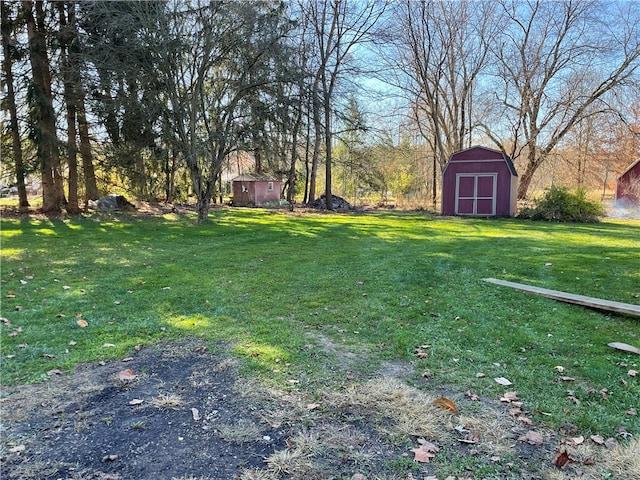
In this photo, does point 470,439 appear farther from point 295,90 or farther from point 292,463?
point 295,90

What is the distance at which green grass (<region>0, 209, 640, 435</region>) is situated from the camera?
2803 millimetres

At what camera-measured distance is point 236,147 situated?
1216cm

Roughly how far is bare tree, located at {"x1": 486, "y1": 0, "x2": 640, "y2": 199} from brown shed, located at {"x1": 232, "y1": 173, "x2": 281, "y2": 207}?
1383 centimetres

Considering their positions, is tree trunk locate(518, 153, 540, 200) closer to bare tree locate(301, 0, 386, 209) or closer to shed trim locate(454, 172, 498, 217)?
shed trim locate(454, 172, 498, 217)

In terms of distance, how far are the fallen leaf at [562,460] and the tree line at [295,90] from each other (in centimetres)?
1111

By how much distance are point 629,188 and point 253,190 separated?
18.7 metres

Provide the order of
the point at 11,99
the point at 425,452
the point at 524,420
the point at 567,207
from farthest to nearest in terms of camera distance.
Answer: the point at 567,207 < the point at 11,99 < the point at 524,420 < the point at 425,452

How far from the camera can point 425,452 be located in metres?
1.99

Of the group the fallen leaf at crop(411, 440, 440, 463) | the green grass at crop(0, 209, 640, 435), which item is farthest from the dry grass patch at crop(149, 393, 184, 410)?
the fallen leaf at crop(411, 440, 440, 463)

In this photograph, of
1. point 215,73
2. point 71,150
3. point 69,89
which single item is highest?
point 215,73

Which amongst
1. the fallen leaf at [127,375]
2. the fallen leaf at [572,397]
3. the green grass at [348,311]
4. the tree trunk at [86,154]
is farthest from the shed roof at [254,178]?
the fallen leaf at [572,397]

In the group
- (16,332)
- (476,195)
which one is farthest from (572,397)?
(476,195)

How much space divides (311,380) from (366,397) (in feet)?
1.34

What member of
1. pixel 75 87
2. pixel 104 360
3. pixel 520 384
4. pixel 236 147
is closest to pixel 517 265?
pixel 520 384
